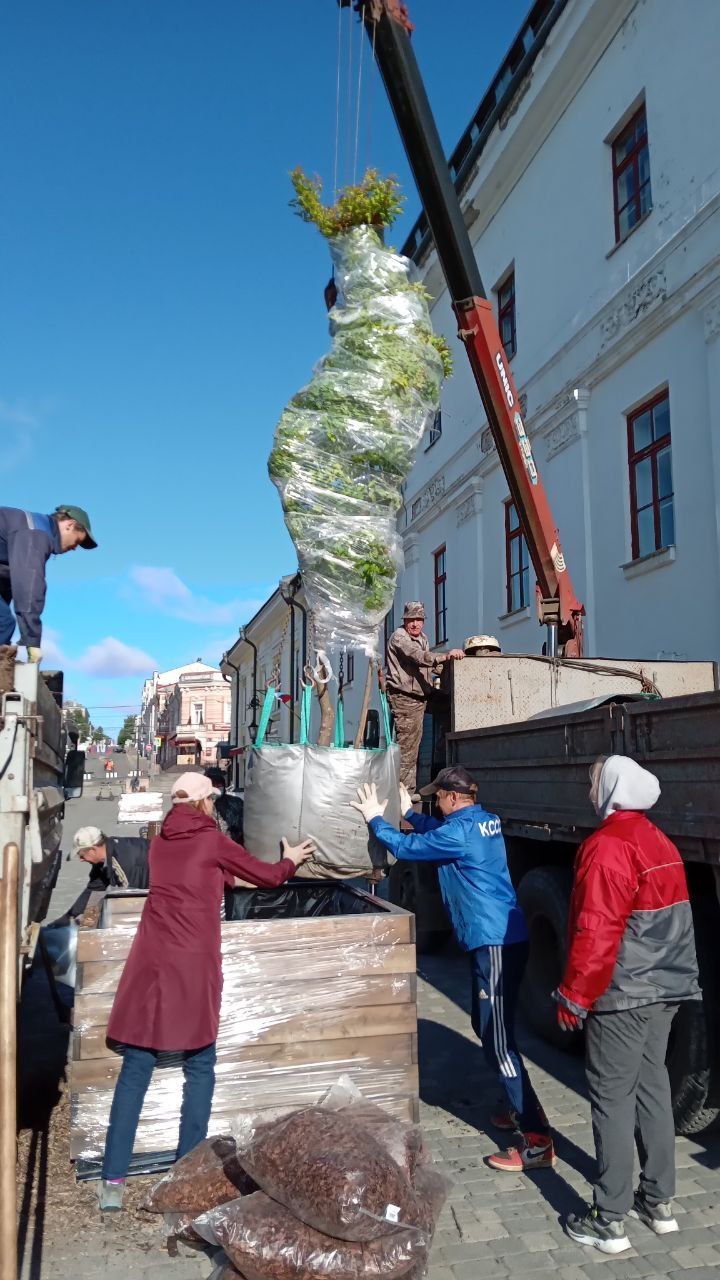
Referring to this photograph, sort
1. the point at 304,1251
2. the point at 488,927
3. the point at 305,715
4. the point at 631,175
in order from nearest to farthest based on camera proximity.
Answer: the point at 304,1251
the point at 488,927
the point at 305,715
the point at 631,175

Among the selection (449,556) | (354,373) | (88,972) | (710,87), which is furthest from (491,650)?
(449,556)

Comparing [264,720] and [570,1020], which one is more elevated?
[264,720]

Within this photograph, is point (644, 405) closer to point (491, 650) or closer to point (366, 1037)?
point (491, 650)

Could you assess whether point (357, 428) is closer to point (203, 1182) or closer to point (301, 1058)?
point (301, 1058)

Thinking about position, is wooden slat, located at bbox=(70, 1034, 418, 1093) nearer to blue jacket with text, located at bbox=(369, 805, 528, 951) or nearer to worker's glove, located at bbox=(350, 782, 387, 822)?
blue jacket with text, located at bbox=(369, 805, 528, 951)

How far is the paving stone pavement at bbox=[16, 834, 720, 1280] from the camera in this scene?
3.04m

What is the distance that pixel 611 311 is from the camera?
11078 millimetres

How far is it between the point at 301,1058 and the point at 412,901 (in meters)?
3.67

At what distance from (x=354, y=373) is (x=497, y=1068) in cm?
324

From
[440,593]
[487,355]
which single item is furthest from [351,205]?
[440,593]

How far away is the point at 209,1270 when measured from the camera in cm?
301

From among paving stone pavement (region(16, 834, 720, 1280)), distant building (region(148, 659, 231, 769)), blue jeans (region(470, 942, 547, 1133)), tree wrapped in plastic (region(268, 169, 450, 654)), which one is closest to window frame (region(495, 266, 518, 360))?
tree wrapped in plastic (region(268, 169, 450, 654))

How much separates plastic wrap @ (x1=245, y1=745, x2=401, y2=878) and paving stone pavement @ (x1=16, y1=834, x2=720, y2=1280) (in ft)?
4.39

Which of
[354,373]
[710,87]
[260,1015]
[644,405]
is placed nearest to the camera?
[260,1015]
